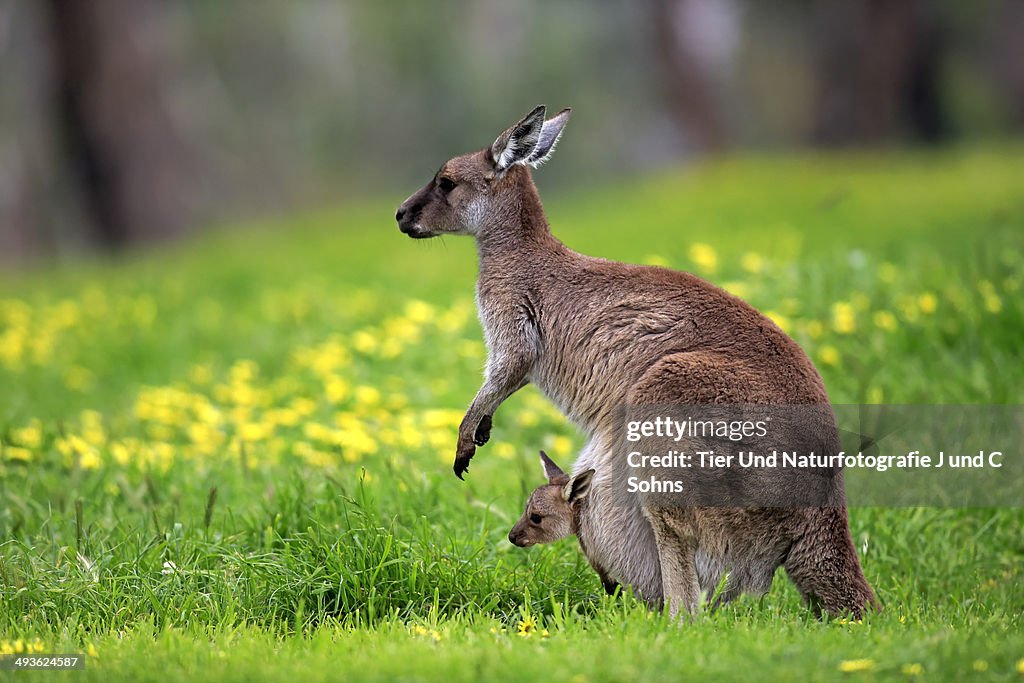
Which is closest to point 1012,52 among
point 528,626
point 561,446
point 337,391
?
point 337,391

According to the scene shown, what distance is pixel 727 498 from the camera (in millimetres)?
4500

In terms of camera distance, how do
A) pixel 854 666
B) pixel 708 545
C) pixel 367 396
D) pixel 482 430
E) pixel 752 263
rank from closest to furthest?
pixel 854 666, pixel 708 545, pixel 482 430, pixel 367 396, pixel 752 263

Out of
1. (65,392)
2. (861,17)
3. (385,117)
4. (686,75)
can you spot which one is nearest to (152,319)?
(65,392)

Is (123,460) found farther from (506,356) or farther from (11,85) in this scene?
(11,85)

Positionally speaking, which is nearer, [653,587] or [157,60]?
[653,587]

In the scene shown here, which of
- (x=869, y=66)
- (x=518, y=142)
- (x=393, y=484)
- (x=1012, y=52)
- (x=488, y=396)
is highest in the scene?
(x=1012, y=52)

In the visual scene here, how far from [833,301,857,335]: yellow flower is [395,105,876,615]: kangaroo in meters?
3.13

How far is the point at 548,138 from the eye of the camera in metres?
5.36

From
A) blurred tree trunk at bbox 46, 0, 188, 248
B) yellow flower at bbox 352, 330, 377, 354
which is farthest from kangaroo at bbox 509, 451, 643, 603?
blurred tree trunk at bbox 46, 0, 188, 248

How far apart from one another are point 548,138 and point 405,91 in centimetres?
3035

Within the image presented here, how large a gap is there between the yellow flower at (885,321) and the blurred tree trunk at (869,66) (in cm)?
1702

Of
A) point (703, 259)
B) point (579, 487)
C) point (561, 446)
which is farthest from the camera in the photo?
point (703, 259)

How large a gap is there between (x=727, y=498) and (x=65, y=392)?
7214 mm

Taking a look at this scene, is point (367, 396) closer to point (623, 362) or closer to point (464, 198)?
point (464, 198)
